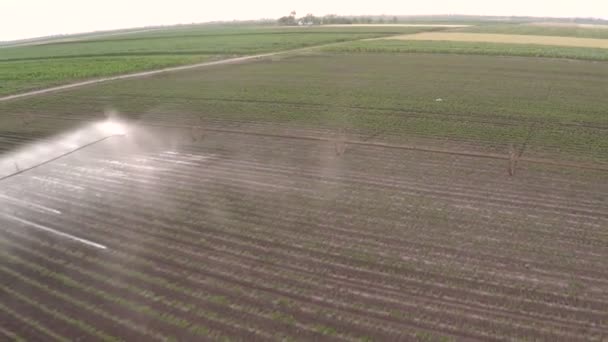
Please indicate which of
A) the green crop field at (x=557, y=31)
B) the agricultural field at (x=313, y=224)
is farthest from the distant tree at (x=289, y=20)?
the agricultural field at (x=313, y=224)

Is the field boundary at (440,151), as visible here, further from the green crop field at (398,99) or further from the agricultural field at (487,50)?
the agricultural field at (487,50)

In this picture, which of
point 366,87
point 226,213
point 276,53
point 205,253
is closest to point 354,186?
point 226,213

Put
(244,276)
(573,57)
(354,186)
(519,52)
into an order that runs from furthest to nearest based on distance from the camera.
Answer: (519,52)
(573,57)
(354,186)
(244,276)

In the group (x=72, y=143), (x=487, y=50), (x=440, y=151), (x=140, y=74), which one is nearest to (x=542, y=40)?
(x=487, y=50)

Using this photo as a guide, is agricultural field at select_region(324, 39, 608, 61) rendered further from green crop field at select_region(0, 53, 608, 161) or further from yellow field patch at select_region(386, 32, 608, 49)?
yellow field patch at select_region(386, 32, 608, 49)

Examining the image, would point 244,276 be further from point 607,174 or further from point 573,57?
point 573,57

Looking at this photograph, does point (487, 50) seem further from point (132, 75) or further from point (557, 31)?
point (557, 31)
